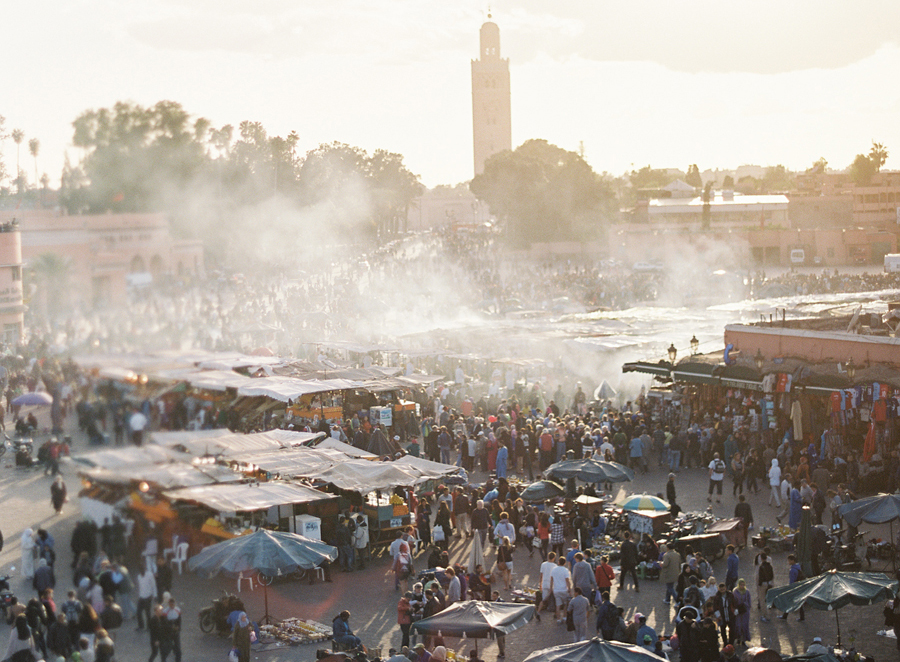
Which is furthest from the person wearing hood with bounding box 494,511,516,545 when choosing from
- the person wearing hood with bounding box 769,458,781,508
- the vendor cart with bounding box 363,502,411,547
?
the person wearing hood with bounding box 769,458,781,508

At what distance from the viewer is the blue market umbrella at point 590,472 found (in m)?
18.3

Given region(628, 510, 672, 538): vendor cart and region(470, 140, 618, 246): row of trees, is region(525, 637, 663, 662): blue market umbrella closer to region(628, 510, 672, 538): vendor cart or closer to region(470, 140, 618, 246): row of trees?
region(628, 510, 672, 538): vendor cart

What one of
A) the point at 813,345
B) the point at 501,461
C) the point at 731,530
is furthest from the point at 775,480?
the point at 501,461

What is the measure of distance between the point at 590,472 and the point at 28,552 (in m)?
10.2

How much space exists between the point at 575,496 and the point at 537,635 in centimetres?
576

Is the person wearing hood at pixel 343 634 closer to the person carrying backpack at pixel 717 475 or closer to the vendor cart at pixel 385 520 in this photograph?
the vendor cart at pixel 385 520

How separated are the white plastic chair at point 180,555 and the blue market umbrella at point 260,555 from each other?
304mm

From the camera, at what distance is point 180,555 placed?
11734mm

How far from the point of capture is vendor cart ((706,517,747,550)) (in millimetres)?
16359

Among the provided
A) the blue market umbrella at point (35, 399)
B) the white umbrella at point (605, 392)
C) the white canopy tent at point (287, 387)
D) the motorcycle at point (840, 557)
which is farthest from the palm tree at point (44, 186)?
the white umbrella at point (605, 392)

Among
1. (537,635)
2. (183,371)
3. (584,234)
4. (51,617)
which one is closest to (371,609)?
(537,635)

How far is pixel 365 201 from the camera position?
72.0m

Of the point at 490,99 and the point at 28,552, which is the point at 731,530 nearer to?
the point at 28,552

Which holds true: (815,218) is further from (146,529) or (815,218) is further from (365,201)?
(146,529)
